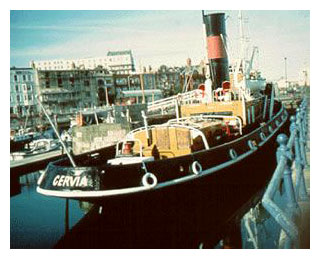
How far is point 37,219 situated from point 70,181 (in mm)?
3335

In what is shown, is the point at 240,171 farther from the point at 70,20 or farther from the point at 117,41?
the point at 70,20

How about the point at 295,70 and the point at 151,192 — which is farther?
the point at 295,70

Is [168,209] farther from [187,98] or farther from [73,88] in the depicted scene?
[73,88]

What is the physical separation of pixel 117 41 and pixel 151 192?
3.55 m

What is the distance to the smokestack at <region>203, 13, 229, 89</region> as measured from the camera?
→ 12.2 m

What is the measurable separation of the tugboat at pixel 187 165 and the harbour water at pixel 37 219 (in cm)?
146

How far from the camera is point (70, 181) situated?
5.87m

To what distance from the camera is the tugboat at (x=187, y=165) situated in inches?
228

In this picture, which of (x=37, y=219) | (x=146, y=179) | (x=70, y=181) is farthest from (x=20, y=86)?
(x=146, y=179)

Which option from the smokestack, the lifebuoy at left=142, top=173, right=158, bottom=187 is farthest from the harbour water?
the smokestack

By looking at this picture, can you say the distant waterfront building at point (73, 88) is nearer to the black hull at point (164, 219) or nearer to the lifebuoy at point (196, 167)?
the black hull at point (164, 219)
